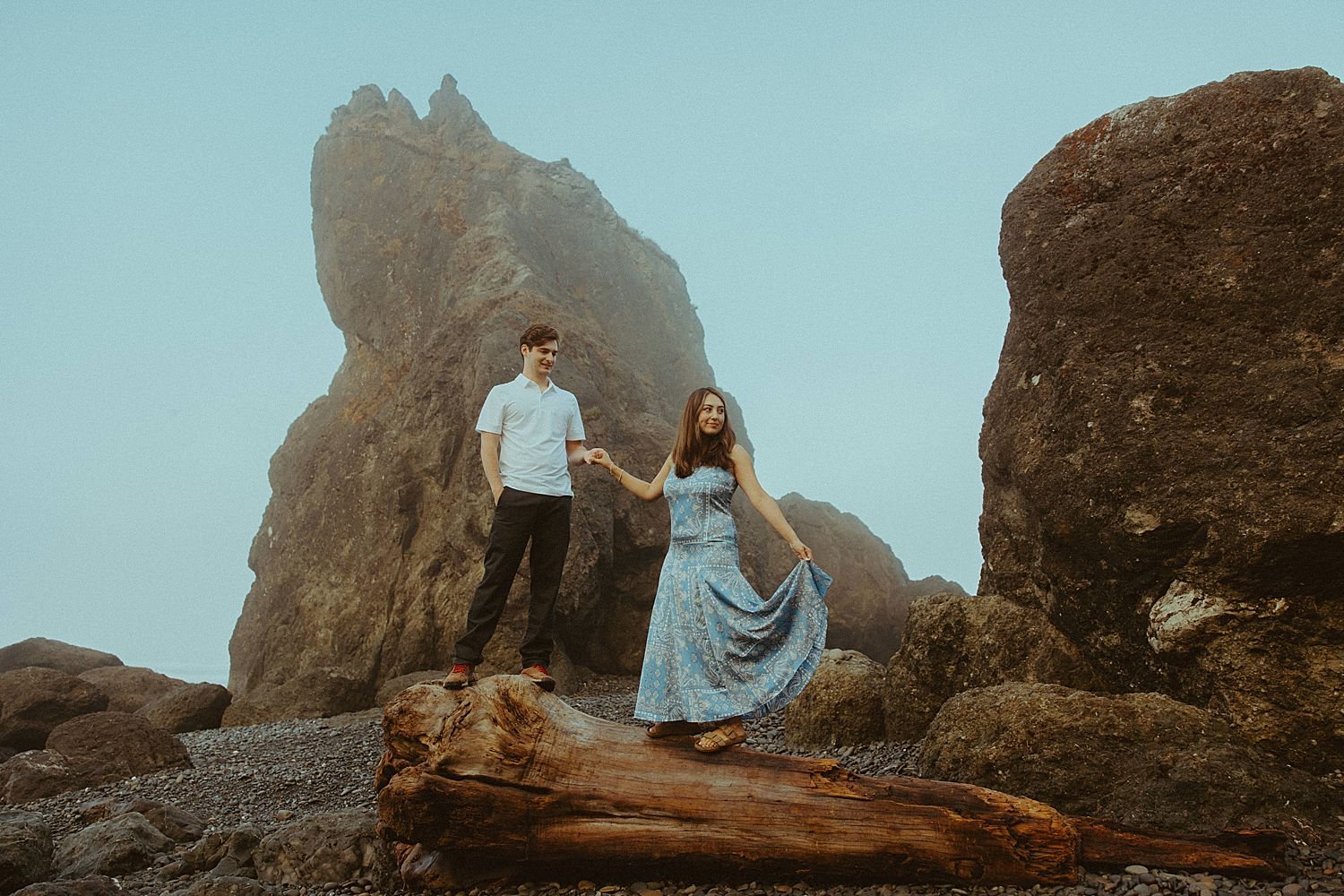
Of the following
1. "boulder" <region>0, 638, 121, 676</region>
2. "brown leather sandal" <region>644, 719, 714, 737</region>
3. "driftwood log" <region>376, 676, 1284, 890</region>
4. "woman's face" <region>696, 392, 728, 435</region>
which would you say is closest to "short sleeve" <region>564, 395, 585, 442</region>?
"woman's face" <region>696, 392, 728, 435</region>

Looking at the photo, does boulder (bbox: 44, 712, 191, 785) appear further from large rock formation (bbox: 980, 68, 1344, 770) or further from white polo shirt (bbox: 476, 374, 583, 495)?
large rock formation (bbox: 980, 68, 1344, 770)

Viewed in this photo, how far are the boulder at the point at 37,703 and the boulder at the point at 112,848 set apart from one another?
364 inches

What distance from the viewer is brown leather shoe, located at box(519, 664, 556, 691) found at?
7.00 metres

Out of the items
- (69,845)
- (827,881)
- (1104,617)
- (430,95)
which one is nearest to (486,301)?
(430,95)

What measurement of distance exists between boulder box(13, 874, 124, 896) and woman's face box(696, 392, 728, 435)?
5.68 metres

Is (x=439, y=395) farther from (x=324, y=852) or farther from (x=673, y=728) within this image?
(x=673, y=728)

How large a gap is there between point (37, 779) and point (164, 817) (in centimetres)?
357

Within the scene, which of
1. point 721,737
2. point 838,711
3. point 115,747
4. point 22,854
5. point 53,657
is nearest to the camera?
point 721,737

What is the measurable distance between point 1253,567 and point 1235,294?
241cm

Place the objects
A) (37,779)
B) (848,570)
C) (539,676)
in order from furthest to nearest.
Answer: (848,570)
(37,779)
(539,676)

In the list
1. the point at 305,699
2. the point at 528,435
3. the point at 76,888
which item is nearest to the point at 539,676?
the point at 528,435

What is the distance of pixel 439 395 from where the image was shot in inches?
834

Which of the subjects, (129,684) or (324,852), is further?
(129,684)

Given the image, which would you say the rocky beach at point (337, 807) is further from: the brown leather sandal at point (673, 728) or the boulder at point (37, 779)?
the brown leather sandal at point (673, 728)
